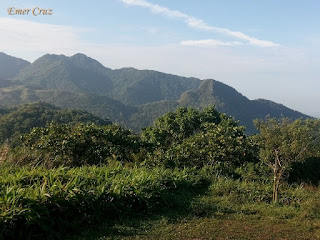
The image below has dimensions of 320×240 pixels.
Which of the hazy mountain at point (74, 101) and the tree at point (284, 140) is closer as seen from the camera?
the tree at point (284, 140)

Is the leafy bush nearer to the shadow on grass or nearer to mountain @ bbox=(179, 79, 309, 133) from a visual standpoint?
the shadow on grass

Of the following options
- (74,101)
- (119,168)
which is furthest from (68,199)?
(74,101)

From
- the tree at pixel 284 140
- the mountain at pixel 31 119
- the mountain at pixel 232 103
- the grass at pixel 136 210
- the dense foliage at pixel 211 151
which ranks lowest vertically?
the mountain at pixel 31 119

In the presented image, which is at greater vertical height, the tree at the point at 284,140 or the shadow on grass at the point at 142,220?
the tree at the point at 284,140

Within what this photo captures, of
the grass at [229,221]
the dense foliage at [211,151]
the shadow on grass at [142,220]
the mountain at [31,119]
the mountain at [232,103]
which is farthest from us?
the mountain at [232,103]

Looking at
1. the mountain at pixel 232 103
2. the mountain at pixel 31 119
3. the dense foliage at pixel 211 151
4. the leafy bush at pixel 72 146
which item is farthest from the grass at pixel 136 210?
the mountain at pixel 232 103

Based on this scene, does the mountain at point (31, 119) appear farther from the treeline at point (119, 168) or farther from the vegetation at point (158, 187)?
the vegetation at point (158, 187)

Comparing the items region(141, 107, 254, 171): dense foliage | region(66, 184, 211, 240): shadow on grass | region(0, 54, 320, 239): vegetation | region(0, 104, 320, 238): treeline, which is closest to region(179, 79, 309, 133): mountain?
region(141, 107, 254, 171): dense foliage

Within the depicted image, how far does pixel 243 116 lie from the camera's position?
432 feet

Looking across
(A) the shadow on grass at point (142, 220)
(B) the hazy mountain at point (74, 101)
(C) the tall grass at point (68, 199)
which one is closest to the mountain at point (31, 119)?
(C) the tall grass at point (68, 199)

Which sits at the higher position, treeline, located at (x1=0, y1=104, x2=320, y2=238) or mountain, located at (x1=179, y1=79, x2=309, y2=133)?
mountain, located at (x1=179, y1=79, x2=309, y2=133)

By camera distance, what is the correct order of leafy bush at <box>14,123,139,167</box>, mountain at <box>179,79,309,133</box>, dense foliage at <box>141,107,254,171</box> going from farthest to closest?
mountain at <box>179,79,309,133</box>, dense foliage at <box>141,107,254,171</box>, leafy bush at <box>14,123,139,167</box>

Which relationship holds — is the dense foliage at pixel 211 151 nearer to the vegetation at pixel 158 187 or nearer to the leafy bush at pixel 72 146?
the vegetation at pixel 158 187

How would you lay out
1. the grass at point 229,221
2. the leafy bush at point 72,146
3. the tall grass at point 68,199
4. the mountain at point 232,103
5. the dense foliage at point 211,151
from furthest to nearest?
the mountain at point 232,103 < the dense foliage at point 211,151 < the leafy bush at point 72,146 < the grass at point 229,221 < the tall grass at point 68,199
